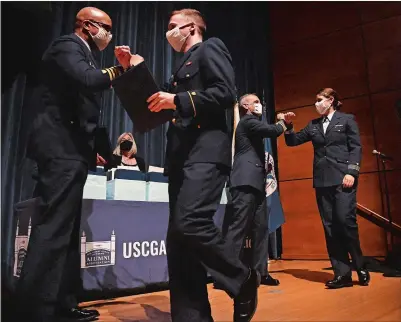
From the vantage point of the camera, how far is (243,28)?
15.8ft

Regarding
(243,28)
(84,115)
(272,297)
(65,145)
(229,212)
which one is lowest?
(272,297)

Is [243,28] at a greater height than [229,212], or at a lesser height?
greater

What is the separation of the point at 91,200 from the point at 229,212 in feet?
3.09

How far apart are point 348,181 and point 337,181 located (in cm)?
7

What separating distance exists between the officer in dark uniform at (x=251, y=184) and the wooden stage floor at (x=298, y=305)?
0.26 meters

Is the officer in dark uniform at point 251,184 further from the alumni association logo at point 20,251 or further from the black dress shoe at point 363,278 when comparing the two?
the alumni association logo at point 20,251

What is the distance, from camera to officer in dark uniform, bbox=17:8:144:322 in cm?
113

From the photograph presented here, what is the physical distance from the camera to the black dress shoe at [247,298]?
1082mm

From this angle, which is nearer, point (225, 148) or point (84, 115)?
point (225, 148)

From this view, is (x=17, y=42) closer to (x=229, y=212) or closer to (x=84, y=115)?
(x=84, y=115)

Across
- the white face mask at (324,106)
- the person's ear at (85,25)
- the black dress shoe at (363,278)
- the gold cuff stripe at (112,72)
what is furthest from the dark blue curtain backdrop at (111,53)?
the black dress shoe at (363,278)

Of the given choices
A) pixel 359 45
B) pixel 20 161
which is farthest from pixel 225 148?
pixel 359 45

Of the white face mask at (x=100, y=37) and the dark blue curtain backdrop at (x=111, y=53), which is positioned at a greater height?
the dark blue curtain backdrop at (x=111, y=53)

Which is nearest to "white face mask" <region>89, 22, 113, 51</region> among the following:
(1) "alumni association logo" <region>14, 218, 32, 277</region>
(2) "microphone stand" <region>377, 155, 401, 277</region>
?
(1) "alumni association logo" <region>14, 218, 32, 277</region>
